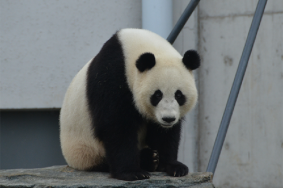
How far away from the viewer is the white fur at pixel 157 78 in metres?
3.48

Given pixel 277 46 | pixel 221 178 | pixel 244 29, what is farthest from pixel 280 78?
pixel 221 178

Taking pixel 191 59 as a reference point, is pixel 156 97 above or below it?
below

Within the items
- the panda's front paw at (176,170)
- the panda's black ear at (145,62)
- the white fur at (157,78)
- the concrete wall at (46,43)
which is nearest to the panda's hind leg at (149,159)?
the panda's front paw at (176,170)

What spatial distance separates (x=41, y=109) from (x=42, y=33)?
1248 mm

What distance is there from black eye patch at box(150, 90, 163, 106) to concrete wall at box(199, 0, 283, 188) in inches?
128

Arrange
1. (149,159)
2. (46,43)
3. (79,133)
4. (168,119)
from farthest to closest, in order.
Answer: (46,43), (79,133), (149,159), (168,119)

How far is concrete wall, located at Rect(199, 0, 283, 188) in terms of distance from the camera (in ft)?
21.3

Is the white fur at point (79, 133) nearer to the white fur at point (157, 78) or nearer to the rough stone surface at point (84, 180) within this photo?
the rough stone surface at point (84, 180)

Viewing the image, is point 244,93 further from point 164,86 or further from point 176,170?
point 164,86

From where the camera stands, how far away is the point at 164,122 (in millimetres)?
3453

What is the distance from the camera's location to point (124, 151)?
11.9 ft

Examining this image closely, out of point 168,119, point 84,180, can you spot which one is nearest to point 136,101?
point 168,119

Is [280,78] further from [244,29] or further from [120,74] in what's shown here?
[120,74]

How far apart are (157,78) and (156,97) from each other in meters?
0.17
